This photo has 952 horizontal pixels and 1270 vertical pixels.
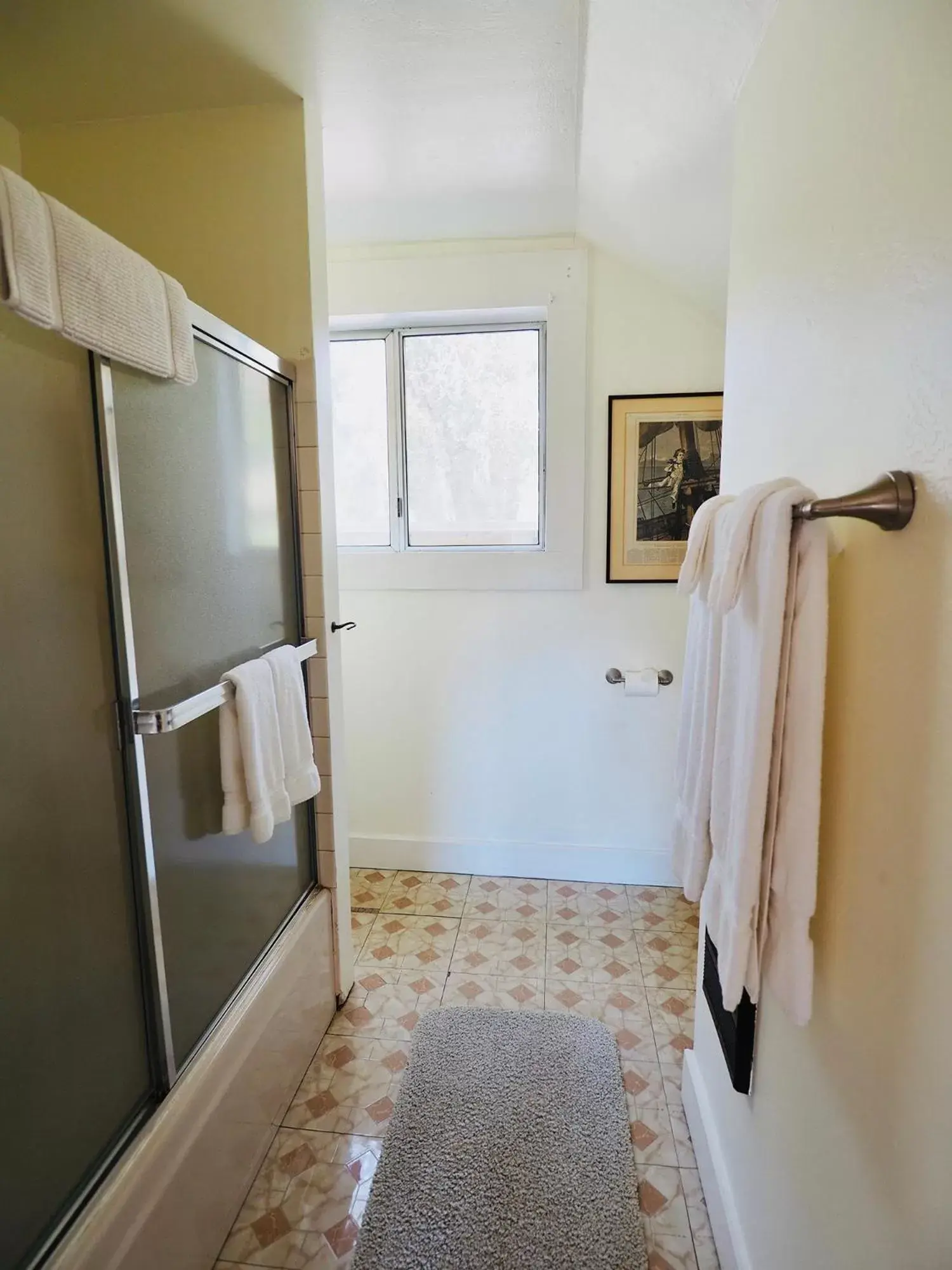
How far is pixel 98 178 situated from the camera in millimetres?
1543

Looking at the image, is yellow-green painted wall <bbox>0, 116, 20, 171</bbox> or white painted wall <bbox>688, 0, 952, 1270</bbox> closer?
white painted wall <bbox>688, 0, 952, 1270</bbox>

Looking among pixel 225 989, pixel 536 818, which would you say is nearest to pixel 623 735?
pixel 536 818

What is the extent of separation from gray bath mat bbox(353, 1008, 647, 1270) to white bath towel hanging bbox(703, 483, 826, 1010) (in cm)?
79

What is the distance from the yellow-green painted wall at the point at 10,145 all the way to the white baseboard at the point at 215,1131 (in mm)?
2011

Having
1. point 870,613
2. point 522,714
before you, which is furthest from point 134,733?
point 522,714

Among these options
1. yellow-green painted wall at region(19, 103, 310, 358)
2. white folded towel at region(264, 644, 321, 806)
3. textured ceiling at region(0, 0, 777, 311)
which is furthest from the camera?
yellow-green painted wall at region(19, 103, 310, 358)

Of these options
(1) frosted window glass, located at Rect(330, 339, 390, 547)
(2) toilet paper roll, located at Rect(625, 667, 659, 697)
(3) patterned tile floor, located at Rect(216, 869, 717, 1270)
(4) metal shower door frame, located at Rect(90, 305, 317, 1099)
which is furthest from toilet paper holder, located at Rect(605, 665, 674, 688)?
(4) metal shower door frame, located at Rect(90, 305, 317, 1099)

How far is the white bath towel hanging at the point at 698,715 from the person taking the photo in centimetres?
100

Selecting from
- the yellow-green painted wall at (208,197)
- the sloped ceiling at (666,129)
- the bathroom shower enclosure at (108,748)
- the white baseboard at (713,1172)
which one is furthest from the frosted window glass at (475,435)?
the white baseboard at (713,1172)

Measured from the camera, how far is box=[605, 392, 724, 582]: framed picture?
213 centimetres

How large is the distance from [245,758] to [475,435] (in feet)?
5.08

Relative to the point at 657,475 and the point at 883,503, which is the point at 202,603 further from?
the point at 657,475

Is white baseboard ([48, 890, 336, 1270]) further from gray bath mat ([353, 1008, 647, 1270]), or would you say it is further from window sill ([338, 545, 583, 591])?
window sill ([338, 545, 583, 591])

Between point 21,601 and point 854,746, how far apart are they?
1046mm
